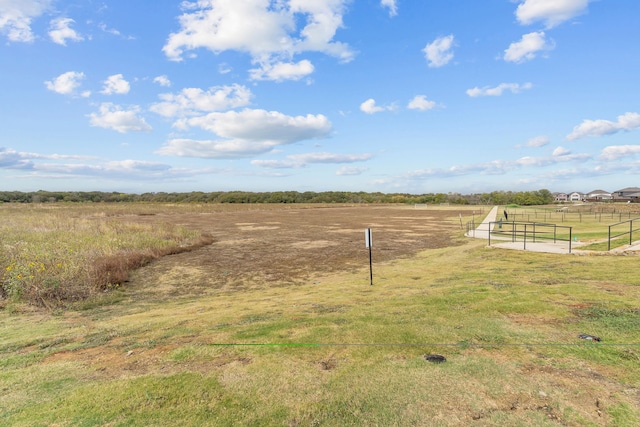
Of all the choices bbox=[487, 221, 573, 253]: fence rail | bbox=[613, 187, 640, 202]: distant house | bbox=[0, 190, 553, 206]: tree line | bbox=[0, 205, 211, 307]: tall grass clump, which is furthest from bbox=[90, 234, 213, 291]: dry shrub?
bbox=[613, 187, 640, 202]: distant house

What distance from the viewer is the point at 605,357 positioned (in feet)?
13.5

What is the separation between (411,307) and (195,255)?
14.8 m

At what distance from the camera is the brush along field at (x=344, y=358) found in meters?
3.20

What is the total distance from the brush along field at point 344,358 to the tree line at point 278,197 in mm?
115951

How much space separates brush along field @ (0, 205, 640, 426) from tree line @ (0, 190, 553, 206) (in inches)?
4565

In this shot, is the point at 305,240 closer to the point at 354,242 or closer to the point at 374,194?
the point at 354,242

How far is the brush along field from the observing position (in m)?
3.20

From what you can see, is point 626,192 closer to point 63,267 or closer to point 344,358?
point 344,358

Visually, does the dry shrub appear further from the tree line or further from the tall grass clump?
the tree line

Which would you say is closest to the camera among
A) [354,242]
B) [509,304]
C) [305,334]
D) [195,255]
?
[305,334]

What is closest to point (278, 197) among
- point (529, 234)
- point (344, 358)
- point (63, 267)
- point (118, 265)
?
point (529, 234)

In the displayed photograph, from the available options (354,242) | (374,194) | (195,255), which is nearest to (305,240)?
(354,242)

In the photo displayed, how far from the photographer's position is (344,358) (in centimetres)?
434

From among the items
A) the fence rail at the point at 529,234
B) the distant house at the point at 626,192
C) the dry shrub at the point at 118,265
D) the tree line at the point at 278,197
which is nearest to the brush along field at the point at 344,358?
the dry shrub at the point at 118,265
